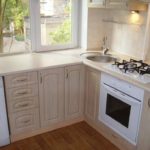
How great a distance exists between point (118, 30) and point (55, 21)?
882 millimetres

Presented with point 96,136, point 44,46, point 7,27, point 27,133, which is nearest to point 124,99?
point 96,136

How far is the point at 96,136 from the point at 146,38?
1.32 meters

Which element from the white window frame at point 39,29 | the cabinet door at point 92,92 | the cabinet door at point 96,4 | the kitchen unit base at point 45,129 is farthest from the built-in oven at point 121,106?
the white window frame at point 39,29

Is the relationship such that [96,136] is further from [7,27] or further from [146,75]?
[7,27]

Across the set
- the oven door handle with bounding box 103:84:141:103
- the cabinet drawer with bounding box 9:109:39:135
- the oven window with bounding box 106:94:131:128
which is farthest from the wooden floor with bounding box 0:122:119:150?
the oven door handle with bounding box 103:84:141:103

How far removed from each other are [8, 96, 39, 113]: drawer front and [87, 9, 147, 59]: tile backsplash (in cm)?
120

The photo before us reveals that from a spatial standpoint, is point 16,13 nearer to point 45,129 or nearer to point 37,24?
point 37,24

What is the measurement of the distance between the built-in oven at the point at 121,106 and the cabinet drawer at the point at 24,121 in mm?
772

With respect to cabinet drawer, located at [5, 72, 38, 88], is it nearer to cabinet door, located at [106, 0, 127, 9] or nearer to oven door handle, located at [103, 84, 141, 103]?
oven door handle, located at [103, 84, 141, 103]

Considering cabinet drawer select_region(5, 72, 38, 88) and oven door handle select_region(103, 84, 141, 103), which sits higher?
cabinet drawer select_region(5, 72, 38, 88)

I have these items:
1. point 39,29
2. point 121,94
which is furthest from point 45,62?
point 121,94

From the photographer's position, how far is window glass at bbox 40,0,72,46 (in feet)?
10.0

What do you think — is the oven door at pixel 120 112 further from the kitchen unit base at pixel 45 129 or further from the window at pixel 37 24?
the window at pixel 37 24

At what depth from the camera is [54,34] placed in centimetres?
319
